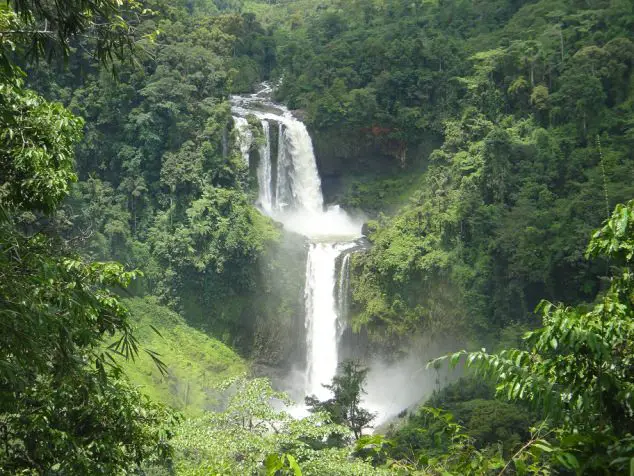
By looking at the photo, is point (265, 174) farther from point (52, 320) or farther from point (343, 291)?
point (52, 320)

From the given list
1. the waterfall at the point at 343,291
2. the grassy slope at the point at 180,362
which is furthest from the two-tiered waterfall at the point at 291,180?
the grassy slope at the point at 180,362

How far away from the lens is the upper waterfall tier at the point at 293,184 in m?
32.5

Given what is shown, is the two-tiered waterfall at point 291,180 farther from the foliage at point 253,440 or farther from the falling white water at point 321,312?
the foliage at point 253,440

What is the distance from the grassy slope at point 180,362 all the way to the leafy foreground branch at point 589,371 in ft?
66.7

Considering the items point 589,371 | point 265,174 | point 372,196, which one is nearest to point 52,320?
point 589,371

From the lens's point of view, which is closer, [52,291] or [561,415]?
[561,415]

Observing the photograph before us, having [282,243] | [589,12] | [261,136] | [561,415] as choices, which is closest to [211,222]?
[282,243]

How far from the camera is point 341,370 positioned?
27.0 meters

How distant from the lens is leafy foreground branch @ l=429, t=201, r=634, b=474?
135 inches

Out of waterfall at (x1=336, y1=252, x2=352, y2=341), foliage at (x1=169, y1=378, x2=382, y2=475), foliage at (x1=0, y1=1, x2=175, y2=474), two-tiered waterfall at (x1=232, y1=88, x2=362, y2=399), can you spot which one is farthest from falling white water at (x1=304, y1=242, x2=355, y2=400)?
foliage at (x1=0, y1=1, x2=175, y2=474)

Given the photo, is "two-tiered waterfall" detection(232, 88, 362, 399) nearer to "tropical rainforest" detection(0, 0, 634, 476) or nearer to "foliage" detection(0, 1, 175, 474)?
"tropical rainforest" detection(0, 0, 634, 476)

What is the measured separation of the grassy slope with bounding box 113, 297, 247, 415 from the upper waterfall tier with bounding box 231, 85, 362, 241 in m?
7.29

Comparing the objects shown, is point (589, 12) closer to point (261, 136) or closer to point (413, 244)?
point (413, 244)

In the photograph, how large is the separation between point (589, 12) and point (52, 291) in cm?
3033
